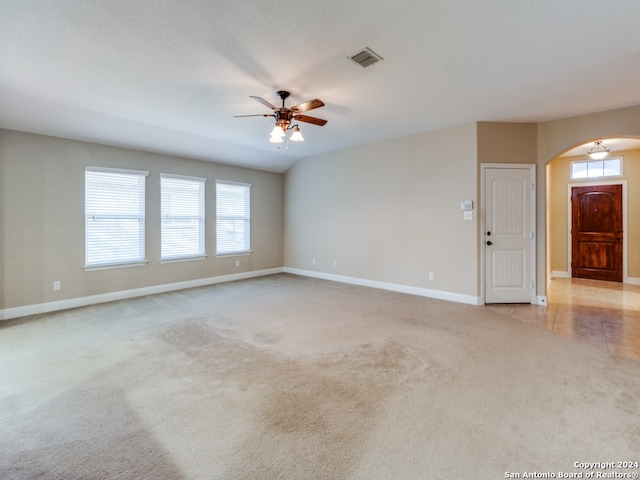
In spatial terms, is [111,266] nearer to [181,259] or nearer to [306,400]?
[181,259]

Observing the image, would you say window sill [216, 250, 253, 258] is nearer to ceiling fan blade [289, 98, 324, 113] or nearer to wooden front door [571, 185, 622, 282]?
ceiling fan blade [289, 98, 324, 113]

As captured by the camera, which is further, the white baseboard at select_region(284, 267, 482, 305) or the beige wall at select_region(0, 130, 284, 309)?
the white baseboard at select_region(284, 267, 482, 305)

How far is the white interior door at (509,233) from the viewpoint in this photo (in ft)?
15.3

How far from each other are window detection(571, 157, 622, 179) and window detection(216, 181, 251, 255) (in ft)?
24.3

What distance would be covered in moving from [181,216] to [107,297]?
189cm

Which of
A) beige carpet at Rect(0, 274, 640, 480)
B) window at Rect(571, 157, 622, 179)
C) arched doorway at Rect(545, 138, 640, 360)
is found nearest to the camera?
beige carpet at Rect(0, 274, 640, 480)

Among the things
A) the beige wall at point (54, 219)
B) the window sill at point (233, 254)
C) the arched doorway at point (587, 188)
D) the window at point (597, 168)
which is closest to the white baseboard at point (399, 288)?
the window sill at point (233, 254)

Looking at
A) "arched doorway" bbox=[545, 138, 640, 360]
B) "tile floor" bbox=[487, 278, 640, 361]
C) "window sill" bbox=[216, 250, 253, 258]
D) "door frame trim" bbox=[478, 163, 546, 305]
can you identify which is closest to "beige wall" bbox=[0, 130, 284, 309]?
"window sill" bbox=[216, 250, 253, 258]

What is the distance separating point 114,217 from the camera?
16.5ft

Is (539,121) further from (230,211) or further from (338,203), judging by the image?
(230,211)

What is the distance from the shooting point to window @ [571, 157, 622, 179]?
6199 mm

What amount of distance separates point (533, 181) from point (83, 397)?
599 centimetres

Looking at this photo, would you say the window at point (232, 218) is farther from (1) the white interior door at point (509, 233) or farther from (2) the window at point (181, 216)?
(1) the white interior door at point (509, 233)

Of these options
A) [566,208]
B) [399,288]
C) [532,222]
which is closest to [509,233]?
[532,222]
